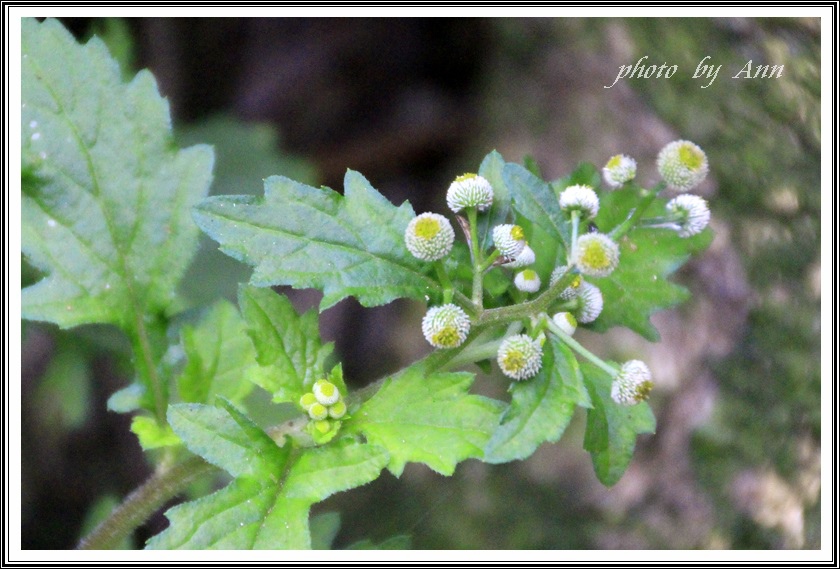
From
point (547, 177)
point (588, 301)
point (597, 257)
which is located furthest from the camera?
point (547, 177)

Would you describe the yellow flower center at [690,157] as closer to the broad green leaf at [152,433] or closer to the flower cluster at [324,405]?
the flower cluster at [324,405]

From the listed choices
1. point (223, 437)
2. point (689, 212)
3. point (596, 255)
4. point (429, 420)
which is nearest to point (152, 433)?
point (223, 437)

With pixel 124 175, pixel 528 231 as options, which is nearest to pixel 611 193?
pixel 528 231

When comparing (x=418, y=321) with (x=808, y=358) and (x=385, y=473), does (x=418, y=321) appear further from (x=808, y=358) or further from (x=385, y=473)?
(x=808, y=358)

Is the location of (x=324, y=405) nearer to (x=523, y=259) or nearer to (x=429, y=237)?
(x=429, y=237)

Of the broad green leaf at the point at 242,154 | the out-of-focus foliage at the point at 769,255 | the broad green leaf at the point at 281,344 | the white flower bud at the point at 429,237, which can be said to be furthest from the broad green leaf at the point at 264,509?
the broad green leaf at the point at 242,154

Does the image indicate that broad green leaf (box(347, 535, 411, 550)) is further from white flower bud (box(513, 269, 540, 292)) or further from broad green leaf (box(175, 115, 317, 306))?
broad green leaf (box(175, 115, 317, 306))
